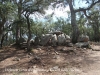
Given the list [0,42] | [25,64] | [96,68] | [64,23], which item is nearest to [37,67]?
[25,64]

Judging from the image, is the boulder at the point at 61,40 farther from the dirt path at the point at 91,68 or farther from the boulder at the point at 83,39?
the dirt path at the point at 91,68

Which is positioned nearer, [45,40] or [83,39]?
[45,40]

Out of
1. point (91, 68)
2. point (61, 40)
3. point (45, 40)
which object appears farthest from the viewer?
point (45, 40)

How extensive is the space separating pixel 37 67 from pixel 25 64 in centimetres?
75

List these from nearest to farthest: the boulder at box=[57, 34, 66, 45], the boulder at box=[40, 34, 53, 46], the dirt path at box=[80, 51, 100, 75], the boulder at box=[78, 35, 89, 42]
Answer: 1. the dirt path at box=[80, 51, 100, 75]
2. the boulder at box=[57, 34, 66, 45]
3. the boulder at box=[40, 34, 53, 46]
4. the boulder at box=[78, 35, 89, 42]

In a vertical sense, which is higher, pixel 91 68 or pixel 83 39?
pixel 83 39

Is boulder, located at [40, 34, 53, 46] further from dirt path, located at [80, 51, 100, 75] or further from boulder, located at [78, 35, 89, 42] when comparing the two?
dirt path, located at [80, 51, 100, 75]

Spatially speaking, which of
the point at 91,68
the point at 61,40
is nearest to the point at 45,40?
the point at 61,40

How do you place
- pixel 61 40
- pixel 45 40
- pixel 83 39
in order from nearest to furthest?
pixel 61 40 < pixel 45 40 < pixel 83 39

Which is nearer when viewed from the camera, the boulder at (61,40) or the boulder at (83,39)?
the boulder at (61,40)

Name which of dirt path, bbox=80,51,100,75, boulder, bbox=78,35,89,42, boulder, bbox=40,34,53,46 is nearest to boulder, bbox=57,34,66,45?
boulder, bbox=40,34,53,46

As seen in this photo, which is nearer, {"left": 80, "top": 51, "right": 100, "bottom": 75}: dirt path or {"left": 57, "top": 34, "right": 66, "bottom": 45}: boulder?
{"left": 80, "top": 51, "right": 100, "bottom": 75}: dirt path

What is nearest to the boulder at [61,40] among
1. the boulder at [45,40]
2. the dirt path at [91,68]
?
the boulder at [45,40]

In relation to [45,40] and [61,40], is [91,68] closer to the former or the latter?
[61,40]
